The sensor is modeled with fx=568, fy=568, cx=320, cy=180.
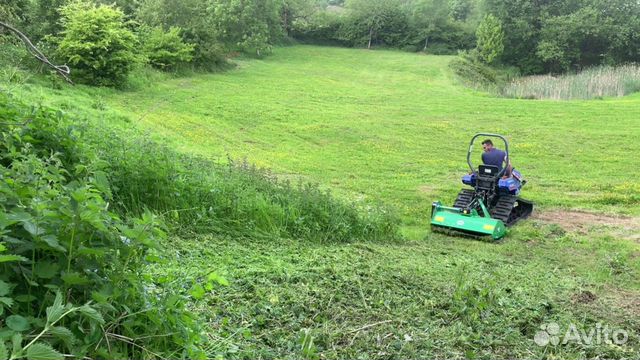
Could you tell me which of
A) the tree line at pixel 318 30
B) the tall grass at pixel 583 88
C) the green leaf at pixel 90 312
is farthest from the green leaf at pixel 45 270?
the tall grass at pixel 583 88

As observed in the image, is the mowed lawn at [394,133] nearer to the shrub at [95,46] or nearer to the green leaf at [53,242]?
the shrub at [95,46]

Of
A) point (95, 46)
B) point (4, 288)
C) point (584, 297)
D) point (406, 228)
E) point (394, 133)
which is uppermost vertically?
point (4, 288)

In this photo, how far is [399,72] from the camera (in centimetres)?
3684

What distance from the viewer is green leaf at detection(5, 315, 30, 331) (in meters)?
1.95

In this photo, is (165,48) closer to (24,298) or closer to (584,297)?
(584,297)

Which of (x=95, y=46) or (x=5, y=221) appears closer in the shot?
(x=5, y=221)

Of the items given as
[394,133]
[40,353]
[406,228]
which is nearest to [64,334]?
[40,353]

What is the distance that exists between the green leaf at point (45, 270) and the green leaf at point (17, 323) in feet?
0.62

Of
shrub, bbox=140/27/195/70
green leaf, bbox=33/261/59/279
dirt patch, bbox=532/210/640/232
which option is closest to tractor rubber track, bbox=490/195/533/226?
dirt patch, bbox=532/210/640/232

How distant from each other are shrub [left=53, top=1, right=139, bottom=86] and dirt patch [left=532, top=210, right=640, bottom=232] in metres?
13.9

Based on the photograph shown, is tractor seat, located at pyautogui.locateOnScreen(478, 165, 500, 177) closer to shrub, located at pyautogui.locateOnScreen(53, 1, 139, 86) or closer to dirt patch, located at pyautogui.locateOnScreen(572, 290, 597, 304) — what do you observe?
dirt patch, located at pyautogui.locateOnScreen(572, 290, 597, 304)

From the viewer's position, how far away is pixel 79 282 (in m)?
2.15

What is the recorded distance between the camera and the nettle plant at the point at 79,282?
2055 millimetres

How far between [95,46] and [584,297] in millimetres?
16566
